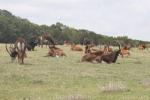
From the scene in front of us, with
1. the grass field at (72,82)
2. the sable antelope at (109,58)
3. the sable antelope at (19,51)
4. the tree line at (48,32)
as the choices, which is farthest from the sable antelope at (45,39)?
the grass field at (72,82)

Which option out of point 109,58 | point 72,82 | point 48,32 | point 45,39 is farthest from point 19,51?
point 48,32

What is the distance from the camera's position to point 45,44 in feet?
175

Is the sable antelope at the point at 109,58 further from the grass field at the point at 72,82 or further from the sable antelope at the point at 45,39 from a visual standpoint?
the sable antelope at the point at 45,39

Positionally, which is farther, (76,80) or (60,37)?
(60,37)

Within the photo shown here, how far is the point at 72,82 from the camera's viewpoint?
21969 mm

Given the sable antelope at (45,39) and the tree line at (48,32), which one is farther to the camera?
the tree line at (48,32)

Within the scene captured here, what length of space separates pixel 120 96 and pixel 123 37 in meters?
70.3

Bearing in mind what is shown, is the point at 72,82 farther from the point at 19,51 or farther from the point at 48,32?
the point at 48,32

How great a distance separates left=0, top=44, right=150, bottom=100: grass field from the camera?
58.2 feet

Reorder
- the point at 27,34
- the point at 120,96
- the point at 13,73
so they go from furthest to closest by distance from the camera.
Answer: the point at 27,34 < the point at 13,73 < the point at 120,96

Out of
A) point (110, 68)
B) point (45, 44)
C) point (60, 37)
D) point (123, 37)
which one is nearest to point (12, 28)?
point (60, 37)

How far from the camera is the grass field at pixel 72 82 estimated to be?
17734mm

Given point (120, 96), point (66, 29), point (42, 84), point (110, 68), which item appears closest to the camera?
point (120, 96)

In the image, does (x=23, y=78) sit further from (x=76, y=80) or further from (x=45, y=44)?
(x=45, y=44)
